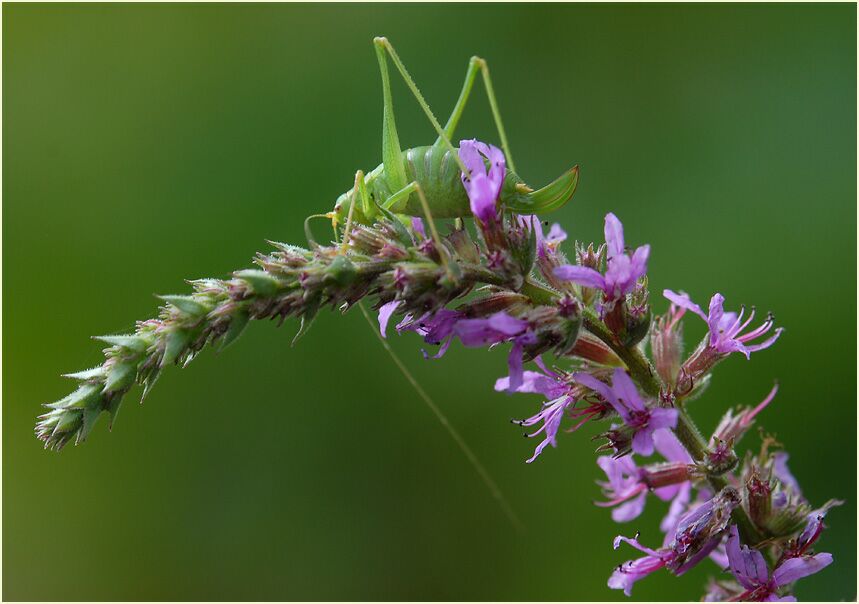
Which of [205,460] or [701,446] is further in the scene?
[205,460]

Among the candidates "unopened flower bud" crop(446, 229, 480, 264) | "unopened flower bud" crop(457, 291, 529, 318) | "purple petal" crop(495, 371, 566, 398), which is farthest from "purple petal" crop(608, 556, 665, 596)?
"unopened flower bud" crop(446, 229, 480, 264)

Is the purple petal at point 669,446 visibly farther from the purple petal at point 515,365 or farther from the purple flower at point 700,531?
the purple petal at point 515,365


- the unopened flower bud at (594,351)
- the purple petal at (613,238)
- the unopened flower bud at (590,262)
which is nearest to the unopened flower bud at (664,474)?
the unopened flower bud at (594,351)

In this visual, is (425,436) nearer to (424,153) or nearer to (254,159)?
(254,159)

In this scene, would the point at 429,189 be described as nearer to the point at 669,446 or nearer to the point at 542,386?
the point at 542,386

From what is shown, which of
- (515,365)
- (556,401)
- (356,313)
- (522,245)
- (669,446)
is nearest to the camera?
(515,365)

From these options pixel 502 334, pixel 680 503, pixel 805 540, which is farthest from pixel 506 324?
pixel 680 503

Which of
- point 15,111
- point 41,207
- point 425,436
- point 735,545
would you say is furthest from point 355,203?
point 15,111
